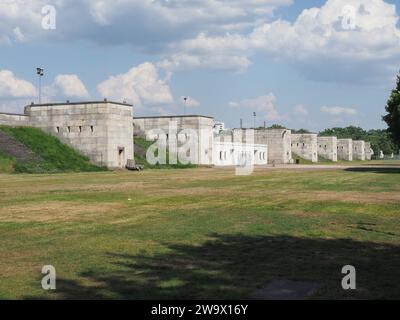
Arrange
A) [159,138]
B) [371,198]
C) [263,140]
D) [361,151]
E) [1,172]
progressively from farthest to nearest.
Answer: [361,151], [263,140], [159,138], [1,172], [371,198]

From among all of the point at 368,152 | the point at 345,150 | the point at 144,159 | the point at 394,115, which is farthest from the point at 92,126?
the point at 368,152

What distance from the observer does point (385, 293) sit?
712 centimetres

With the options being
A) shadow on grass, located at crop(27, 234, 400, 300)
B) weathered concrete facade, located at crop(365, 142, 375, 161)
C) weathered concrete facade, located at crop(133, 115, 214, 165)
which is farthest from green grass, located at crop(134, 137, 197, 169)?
weathered concrete facade, located at crop(365, 142, 375, 161)

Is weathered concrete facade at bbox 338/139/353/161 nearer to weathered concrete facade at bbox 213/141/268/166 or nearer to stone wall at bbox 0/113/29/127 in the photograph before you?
weathered concrete facade at bbox 213/141/268/166

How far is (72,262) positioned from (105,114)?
1751 inches

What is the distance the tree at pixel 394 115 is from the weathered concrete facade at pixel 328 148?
82.8 metres

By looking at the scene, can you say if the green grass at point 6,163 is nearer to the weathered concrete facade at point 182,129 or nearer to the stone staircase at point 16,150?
the stone staircase at point 16,150

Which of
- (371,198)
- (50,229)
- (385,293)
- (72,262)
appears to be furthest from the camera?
(371,198)

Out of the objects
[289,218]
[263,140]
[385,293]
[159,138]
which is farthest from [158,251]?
[263,140]

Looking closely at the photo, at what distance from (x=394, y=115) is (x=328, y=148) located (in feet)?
285

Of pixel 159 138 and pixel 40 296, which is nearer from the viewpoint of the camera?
pixel 40 296

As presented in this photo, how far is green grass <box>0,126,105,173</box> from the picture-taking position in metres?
44.6

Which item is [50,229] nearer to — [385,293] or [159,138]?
[385,293]

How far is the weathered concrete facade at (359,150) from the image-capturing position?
157m
